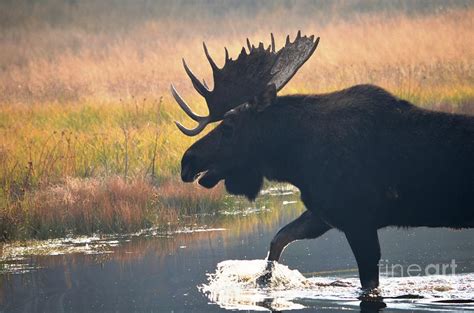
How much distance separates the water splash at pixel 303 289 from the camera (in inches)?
486

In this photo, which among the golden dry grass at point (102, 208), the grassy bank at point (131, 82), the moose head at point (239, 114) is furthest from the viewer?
the grassy bank at point (131, 82)

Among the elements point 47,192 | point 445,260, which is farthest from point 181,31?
point 445,260

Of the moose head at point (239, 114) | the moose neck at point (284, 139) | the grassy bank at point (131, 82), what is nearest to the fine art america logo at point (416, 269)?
the moose neck at point (284, 139)

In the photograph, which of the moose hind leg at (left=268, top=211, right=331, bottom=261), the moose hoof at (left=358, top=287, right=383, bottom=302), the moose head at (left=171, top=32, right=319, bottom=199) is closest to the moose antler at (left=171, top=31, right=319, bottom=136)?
the moose head at (left=171, top=32, right=319, bottom=199)

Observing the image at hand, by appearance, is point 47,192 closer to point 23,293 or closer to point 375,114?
point 23,293

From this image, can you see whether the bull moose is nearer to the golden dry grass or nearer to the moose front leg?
the moose front leg

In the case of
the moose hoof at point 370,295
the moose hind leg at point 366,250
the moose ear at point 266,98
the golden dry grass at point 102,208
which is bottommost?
the moose hoof at point 370,295

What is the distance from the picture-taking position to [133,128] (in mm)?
23234

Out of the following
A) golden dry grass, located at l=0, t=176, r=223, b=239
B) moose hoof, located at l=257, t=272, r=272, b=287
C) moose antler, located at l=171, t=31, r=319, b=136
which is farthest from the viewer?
golden dry grass, located at l=0, t=176, r=223, b=239

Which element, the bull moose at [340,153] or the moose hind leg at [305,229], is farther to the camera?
the moose hind leg at [305,229]

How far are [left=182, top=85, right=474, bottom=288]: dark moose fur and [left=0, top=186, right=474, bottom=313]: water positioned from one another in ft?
2.12

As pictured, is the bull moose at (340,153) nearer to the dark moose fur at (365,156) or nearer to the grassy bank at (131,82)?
the dark moose fur at (365,156)

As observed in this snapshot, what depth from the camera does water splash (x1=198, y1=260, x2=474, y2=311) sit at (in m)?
12.4

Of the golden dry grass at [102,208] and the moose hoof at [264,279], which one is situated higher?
the golden dry grass at [102,208]
